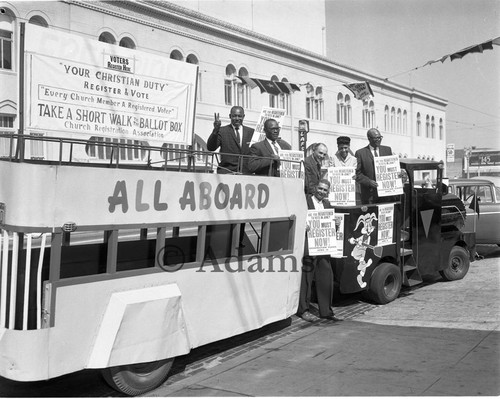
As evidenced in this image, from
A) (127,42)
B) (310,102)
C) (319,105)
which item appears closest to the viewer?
(127,42)

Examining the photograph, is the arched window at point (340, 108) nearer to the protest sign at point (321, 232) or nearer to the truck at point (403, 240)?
the truck at point (403, 240)

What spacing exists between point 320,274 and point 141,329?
3.42 metres

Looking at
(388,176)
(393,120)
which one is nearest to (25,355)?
(388,176)

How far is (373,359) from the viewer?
5.86 m

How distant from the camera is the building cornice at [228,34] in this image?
22984mm

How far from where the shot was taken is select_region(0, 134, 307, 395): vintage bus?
4316 millimetres

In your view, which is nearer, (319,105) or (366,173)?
(366,173)

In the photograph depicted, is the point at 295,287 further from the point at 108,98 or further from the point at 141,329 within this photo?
the point at 108,98

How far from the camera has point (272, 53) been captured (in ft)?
102

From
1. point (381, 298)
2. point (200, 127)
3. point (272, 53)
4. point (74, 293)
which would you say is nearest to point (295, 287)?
point (381, 298)

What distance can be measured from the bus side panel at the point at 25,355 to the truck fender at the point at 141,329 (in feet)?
Answer: 1.47

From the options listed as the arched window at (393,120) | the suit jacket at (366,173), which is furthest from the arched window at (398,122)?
the suit jacket at (366,173)

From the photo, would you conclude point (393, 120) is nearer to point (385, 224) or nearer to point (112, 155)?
point (385, 224)

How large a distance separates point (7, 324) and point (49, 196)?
3.51ft
